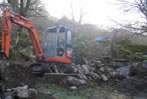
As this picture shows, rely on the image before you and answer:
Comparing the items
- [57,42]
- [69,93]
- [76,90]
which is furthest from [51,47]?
[69,93]

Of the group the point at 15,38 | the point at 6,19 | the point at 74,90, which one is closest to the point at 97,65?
the point at 74,90

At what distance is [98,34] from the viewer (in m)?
17.7

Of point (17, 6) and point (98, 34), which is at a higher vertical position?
point (17, 6)

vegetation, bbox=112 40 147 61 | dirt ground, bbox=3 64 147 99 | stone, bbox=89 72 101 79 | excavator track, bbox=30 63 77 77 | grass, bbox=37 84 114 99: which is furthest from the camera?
vegetation, bbox=112 40 147 61

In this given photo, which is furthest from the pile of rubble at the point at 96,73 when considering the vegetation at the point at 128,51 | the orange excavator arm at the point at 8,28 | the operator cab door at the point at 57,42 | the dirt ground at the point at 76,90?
the orange excavator arm at the point at 8,28

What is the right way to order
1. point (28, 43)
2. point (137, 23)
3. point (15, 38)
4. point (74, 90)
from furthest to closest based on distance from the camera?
point (28, 43), point (15, 38), point (137, 23), point (74, 90)

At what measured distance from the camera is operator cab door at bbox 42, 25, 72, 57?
7387 mm

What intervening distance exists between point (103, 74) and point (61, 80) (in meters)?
2.65

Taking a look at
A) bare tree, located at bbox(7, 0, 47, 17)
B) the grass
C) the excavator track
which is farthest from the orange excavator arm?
bare tree, located at bbox(7, 0, 47, 17)

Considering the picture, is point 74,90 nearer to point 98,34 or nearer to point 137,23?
point 137,23

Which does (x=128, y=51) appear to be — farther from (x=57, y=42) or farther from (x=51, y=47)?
(x=51, y=47)

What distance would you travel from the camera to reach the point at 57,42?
741 cm

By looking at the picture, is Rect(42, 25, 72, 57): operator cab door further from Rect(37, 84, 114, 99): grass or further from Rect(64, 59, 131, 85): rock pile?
Rect(37, 84, 114, 99): grass

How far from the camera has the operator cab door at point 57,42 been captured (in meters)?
7.39
